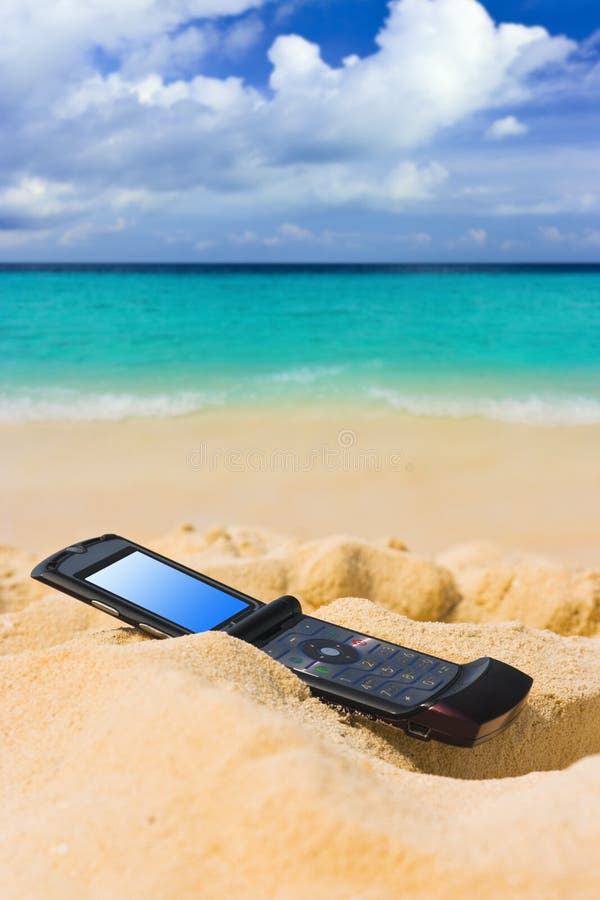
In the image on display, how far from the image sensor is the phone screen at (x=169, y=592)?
1554 mm

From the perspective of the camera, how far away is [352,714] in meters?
1.32

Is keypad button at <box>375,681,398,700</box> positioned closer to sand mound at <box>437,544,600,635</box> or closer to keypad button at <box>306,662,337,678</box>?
keypad button at <box>306,662,337,678</box>

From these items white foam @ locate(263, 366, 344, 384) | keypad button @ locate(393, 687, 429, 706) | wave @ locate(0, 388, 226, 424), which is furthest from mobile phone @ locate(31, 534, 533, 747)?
white foam @ locate(263, 366, 344, 384)

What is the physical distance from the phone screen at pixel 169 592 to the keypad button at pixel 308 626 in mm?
116

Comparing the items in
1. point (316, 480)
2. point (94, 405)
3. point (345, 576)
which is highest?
point (345, 576)

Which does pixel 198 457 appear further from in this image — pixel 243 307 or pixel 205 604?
pixel 243 307

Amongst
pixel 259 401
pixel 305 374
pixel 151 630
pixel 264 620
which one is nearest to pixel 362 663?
pixel 264 620

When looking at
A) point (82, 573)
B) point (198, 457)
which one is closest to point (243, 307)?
point (198, 457)

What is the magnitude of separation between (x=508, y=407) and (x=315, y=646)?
7410 millimetres

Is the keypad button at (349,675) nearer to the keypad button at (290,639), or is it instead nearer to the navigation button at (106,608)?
the keypad button at (290,639)

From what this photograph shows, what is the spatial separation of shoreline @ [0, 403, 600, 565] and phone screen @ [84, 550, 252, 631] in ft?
9.01

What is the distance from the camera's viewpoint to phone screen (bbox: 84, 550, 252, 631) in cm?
155

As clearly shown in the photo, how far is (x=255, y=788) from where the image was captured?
842 millimetres

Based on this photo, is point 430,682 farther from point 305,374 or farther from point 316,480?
point 305,374
